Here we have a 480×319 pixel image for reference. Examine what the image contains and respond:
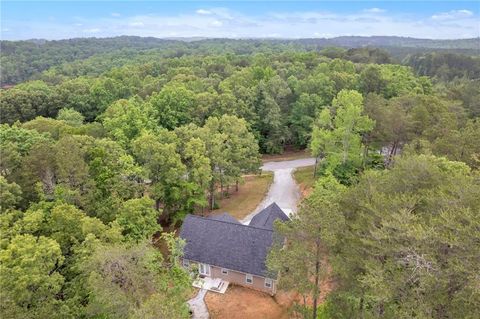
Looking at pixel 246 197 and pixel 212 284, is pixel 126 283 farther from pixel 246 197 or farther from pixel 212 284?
pixel 246 197

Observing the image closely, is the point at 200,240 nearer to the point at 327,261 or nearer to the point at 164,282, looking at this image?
the point at 164,282

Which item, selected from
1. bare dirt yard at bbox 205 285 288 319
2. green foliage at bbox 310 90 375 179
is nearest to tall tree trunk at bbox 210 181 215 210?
green foliage at bbox 310 90 375 179

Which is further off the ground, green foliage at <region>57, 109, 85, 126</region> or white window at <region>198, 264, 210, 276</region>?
green foliage at <region>57, 109, 85, 126</region>

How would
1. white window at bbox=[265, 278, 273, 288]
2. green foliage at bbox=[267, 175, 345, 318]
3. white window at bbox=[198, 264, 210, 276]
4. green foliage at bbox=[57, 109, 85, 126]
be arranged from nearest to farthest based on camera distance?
green foliage at bbox=[267, 175, 345, 318] < white window at bbox=[265, 278, 273, 288] < white window at bbox=[198, 264, 210, 276] < green foliage at bbox=[57, 109, 85, 126]

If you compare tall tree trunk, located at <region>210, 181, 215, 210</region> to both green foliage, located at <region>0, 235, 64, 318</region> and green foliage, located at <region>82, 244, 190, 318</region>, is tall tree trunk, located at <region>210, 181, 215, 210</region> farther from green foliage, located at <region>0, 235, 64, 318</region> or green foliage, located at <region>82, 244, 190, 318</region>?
green foliage, located at <region>0, 235, 64, 318</region>

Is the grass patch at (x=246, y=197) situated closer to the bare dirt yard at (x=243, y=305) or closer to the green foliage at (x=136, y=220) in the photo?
the bare dirt yard at (x=243, y=305)

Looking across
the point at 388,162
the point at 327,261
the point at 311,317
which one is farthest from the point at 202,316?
the point at 388,162

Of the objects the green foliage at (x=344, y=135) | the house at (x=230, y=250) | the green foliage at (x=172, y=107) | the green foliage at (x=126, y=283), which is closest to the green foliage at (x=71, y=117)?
the green foliage at (x=172, y=107)
